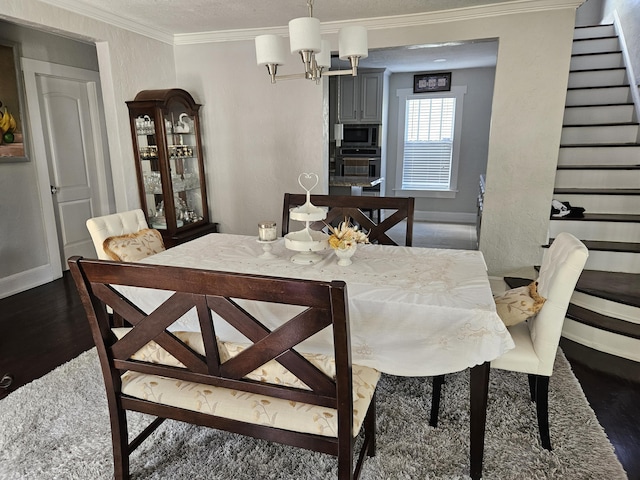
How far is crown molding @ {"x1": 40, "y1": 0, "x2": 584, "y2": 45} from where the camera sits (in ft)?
10.5

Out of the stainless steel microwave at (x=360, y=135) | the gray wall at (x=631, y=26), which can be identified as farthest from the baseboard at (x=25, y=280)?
the gray wall at (x=631, y=26)

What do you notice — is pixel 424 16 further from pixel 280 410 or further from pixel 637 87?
pixel 280 410

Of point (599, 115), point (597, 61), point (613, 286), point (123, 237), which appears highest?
point (597, 61)

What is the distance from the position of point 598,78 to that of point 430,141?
9.45 feet

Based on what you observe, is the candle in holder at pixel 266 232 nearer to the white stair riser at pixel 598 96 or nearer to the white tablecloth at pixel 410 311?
the white tablecloth at pixel 410 311

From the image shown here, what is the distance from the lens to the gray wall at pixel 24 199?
3.72 meters

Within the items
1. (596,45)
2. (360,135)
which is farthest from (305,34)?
(360,135)

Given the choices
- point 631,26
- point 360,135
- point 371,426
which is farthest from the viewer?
point 360,135

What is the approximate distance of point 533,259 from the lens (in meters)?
3.60

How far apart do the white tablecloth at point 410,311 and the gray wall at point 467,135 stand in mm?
5407

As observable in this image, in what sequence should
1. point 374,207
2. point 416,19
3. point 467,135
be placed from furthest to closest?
point 467,135 → point 416,19 → point 374,207

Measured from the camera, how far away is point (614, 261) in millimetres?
3320

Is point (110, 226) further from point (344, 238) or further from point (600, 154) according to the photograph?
point (600, 154)

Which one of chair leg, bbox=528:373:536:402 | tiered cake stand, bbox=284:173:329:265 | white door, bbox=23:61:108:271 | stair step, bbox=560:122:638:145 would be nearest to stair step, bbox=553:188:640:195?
stair step, bbox=560:122:638:145
